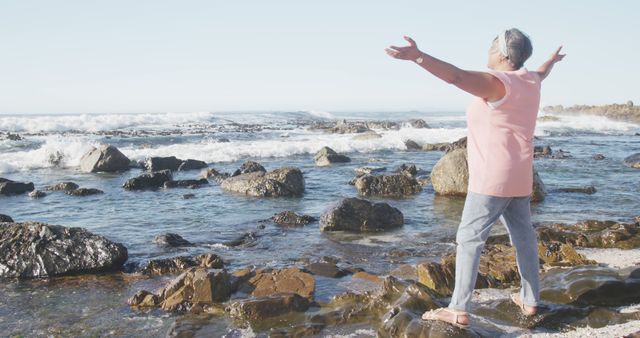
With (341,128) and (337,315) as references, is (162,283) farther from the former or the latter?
(341,128)

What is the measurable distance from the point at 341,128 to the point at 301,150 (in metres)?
13.2

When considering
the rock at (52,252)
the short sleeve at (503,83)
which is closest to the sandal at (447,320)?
the short sleeve at (503,83)

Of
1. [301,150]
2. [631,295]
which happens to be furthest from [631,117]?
[631,295]

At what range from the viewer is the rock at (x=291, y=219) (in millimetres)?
9164

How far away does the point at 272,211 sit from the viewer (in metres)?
10.5

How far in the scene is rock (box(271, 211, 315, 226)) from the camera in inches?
361

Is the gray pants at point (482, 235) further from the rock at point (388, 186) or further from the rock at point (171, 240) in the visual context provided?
the rock at point (388, 186)

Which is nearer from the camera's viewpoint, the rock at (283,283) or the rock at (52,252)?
the rock at (283,283)

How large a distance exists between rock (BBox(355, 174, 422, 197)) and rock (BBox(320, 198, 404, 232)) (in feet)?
10.9

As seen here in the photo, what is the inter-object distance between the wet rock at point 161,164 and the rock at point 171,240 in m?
10.4

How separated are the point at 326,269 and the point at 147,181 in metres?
9.13

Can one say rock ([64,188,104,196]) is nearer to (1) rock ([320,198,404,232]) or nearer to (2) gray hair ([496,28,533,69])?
(1) rock ([320,198,404,232])

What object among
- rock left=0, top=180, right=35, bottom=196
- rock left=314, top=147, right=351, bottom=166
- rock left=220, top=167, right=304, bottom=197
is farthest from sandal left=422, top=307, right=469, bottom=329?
rock left=314, top=147, right=351, bottom=166

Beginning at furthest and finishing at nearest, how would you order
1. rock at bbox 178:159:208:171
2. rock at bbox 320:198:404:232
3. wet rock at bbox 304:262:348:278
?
rock at bbox 178:159:208:171 → rock at bbox 320:198:404:232 → wet rock at bbox 304:262:348:278
